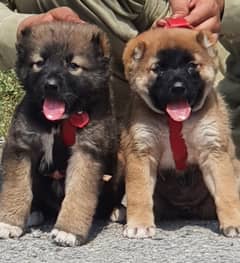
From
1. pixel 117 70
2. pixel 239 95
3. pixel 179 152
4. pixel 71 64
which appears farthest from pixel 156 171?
pixel 239 95

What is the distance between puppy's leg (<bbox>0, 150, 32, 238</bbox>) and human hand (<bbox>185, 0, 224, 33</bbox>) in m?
1.20

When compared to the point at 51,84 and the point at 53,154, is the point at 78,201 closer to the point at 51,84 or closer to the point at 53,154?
the point at 53,154

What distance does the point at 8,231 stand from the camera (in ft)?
13.3

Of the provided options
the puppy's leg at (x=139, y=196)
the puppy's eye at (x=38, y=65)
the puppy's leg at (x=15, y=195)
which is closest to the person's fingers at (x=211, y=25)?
the puppy's leg at (x=139, y=196)

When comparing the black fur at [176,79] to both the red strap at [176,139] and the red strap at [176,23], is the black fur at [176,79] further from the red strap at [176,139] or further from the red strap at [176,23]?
the red strap at [176,23]

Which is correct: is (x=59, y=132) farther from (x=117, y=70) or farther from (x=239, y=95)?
(x=239, y=95)

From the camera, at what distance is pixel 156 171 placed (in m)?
4.29

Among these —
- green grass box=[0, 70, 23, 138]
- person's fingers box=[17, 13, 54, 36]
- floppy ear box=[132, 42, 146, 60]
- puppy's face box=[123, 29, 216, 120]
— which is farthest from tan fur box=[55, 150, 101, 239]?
green grass box=[0, 70, 23, 138]

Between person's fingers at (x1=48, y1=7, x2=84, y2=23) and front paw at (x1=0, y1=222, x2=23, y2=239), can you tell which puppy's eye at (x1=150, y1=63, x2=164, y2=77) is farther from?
front paw at (x1=0, y1=222, x2=23, y2=239)

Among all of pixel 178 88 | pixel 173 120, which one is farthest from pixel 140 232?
pixel 178 88

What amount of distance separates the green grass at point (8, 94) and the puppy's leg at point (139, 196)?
3707 millimetres

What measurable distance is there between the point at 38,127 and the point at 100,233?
66 centimetres

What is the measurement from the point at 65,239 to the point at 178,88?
3.04 ft

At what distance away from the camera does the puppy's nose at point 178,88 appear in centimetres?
398
